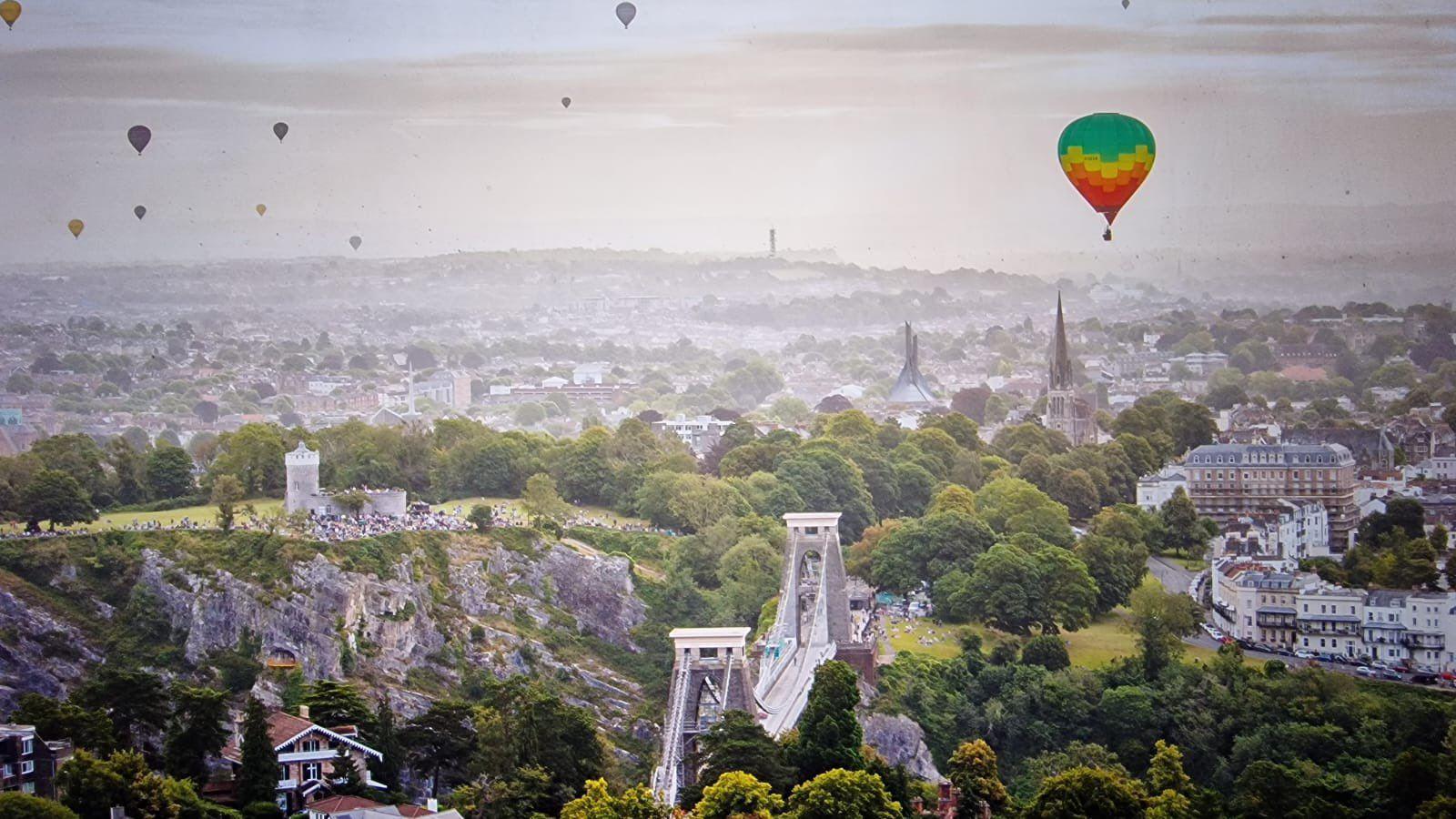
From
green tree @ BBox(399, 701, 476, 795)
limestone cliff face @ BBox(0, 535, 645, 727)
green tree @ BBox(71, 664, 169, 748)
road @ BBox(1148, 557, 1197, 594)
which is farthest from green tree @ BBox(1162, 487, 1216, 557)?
green tree @ BBox(71, 664, 169, 748)

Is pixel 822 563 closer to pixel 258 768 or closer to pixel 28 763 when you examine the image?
pixel 258 768

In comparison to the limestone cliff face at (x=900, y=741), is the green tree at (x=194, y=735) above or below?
above

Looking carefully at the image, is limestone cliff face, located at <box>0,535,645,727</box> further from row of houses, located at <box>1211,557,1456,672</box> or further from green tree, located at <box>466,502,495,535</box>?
row of houses, located at <box>1211,557,1456,672</box>

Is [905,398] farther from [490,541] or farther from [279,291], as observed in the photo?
[490,541]

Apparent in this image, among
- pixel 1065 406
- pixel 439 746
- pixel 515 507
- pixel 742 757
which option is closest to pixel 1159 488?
pixel 515 507

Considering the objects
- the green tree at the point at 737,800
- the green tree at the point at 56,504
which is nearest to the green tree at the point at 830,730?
the green tree at the point at 737,800

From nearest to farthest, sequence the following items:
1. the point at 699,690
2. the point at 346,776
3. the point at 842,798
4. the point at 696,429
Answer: the point at 842,798 < the point at 346,776 < the point at 699,690 < the point at 696,429

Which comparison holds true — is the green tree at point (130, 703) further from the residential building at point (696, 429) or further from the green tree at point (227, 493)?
the residential building at point (696, 429)
